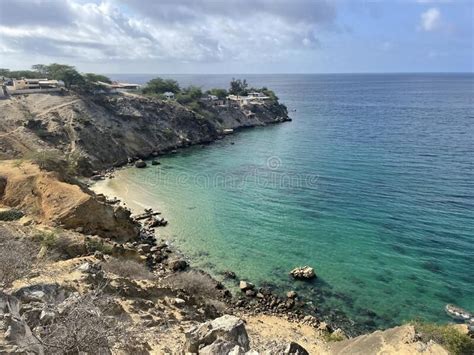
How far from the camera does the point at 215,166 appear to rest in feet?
212

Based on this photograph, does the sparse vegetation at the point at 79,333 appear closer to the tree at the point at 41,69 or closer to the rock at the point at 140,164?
the rock at the point at 140,164

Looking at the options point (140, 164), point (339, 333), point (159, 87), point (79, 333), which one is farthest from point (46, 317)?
point (159, 87)

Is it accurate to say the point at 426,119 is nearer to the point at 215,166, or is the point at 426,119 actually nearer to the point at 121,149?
the point at 215,166

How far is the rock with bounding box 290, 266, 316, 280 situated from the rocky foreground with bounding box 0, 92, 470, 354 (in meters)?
0.08

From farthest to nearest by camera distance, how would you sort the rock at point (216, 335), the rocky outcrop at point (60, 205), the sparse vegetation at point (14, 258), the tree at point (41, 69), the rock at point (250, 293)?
the tree at point (41, 69) → the rocky outcrop at point (60, 205) → the rock at point (250, 293) → the sparse vegetation at point (14, 258) → the rock at point (216, 335)

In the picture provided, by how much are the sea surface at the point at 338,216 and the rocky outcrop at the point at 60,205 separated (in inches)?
219

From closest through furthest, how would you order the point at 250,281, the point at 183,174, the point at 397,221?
the point at 250,281 → the point at 397,221 → the point at 183,174

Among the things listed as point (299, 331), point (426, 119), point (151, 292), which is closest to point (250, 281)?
point (299, 331)

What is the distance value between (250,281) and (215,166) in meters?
36.1

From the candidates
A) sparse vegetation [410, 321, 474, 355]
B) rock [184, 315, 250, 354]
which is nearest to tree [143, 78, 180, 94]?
sparse vegetation [410, 321, 474, 355]

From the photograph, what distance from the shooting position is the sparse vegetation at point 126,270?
23766 mm

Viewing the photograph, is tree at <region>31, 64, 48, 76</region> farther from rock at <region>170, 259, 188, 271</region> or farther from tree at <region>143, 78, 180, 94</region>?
rock at <region>170, 259, 188, 271</region>

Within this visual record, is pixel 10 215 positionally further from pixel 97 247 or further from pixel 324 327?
pixel 324 327

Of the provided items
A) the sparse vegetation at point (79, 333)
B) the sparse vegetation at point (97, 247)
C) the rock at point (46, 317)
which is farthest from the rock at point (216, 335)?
the sparse vegetation at point (97, 247)
